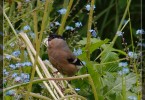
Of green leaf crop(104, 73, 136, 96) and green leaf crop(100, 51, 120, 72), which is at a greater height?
green leaf crop(100, 51, 120, 72)

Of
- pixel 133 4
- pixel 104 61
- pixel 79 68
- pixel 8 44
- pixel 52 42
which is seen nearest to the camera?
pixel 52 42

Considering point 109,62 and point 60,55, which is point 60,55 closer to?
point 60,55

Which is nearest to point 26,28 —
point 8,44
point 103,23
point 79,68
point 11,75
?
point 8,44

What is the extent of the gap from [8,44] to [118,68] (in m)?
0.35

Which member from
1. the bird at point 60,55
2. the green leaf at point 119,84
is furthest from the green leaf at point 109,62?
the bird at point 60,55

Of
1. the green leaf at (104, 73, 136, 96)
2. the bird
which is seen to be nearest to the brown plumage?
the bird

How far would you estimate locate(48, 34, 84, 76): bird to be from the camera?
1160mm

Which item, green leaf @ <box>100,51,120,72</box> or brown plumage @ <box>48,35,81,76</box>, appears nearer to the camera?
brown plumage @ <box>48,35,81,76</box>

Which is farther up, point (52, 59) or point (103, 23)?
point (52, 59)

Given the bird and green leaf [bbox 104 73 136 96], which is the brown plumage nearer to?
the bird

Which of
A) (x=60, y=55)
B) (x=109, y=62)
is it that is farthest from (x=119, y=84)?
(x=60, y=55)

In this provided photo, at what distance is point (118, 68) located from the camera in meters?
1.49

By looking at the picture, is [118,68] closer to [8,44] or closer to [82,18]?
[8,44]

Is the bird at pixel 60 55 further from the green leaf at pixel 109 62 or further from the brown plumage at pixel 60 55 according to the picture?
the green leaf at pixel 109 62
